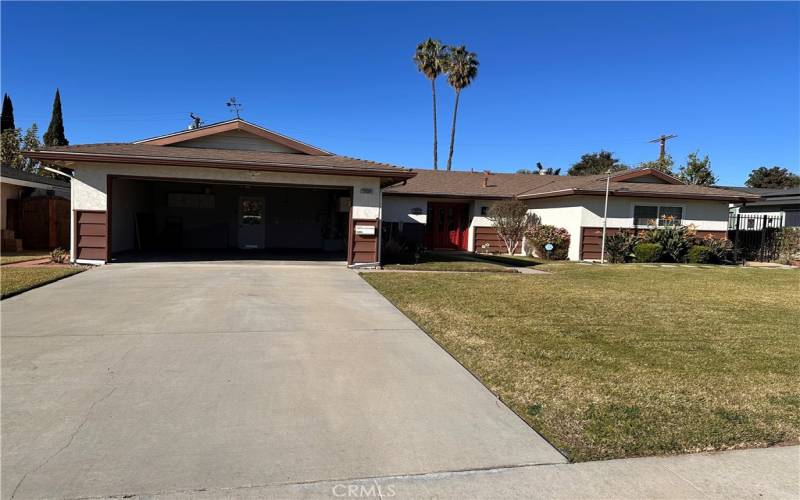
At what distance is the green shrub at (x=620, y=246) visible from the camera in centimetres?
1930

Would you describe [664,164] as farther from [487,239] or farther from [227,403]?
[227,403]

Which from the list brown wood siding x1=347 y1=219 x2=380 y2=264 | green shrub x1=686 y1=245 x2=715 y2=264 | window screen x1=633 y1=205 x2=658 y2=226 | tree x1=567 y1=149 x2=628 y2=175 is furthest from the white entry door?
tree x1=567 y1=149 x2=628 y2=175

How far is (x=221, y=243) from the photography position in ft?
64.6

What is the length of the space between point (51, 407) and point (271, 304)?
14.8 feet

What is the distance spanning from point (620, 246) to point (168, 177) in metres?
15.6

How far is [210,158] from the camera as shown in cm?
1338

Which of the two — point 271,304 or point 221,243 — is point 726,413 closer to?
point 271,304

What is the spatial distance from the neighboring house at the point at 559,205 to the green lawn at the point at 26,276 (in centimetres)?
1090

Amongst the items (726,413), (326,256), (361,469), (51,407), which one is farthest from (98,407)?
(326,256)

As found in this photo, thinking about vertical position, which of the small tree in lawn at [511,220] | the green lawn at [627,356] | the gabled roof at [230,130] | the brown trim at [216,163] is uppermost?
the gabled roof at [230,130]

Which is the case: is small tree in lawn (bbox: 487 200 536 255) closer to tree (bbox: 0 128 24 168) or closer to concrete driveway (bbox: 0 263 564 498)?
concrete driveway (bbox: 0 263 564 498)

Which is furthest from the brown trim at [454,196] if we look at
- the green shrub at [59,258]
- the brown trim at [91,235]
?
the green shrub at [59,258]
